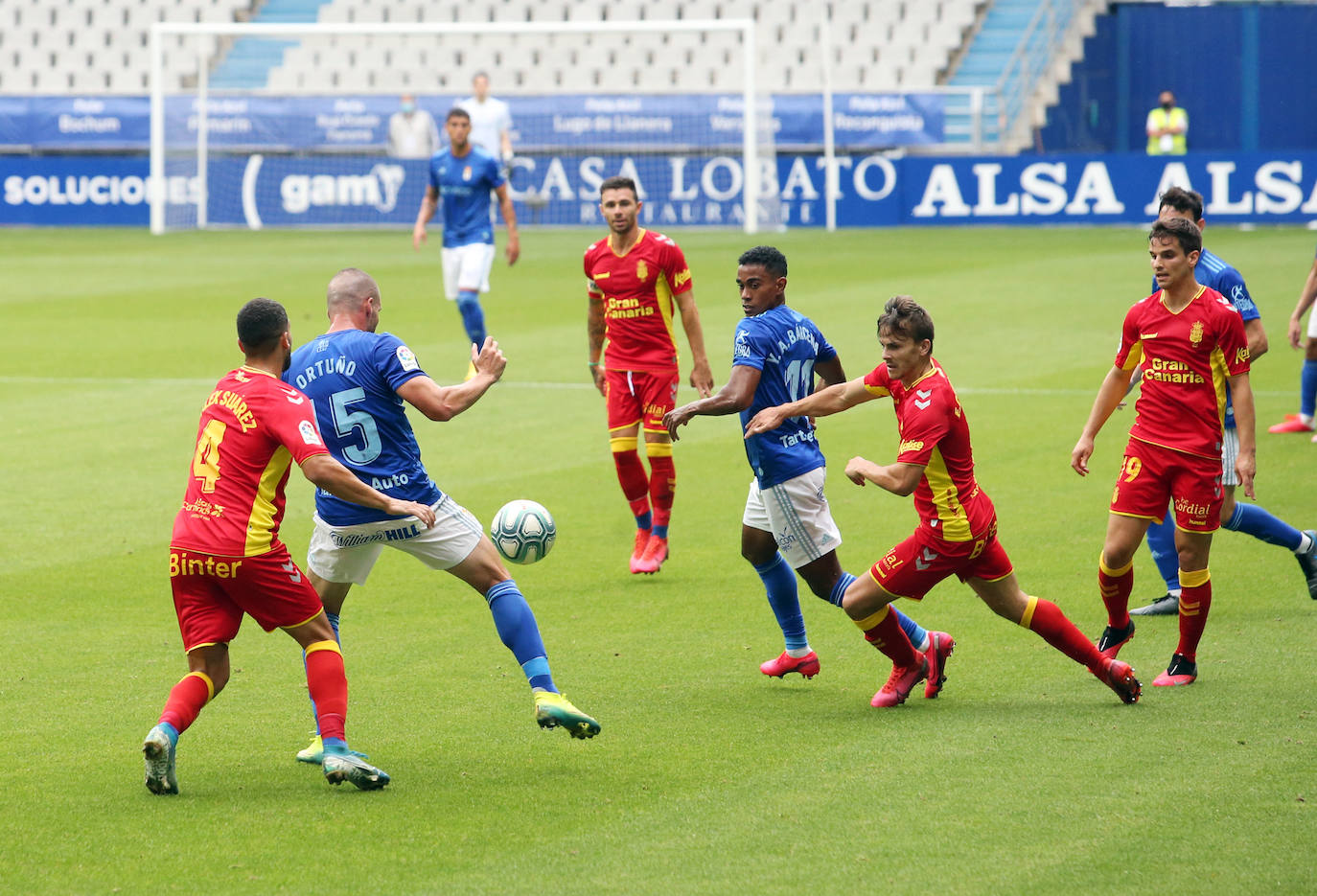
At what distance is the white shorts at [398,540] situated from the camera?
6.20 meters

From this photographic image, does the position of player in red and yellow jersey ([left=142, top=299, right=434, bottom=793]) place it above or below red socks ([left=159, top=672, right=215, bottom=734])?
above

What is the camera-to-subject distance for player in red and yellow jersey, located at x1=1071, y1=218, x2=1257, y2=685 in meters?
6.91

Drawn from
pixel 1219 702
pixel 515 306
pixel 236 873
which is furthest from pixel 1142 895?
pixel 515 306

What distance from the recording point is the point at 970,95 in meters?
33.9

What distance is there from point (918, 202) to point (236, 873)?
28348 mm

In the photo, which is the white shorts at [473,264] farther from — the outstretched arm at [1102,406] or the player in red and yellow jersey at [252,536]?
the player in red and yellow jersey at [252,536]

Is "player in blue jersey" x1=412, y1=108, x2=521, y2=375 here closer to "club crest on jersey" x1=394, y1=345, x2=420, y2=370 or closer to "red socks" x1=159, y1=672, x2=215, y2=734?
"club crest on jersey" x1=394, y1=345, x2=420, y2=370

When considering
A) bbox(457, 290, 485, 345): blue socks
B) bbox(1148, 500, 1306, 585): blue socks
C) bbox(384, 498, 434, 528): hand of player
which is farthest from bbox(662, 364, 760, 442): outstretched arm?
bbox(457, 290, 485, 345): blue socks

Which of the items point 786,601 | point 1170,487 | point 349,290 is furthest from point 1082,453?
point 349,290

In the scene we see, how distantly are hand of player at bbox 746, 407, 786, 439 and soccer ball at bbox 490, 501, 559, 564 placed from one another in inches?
39.3

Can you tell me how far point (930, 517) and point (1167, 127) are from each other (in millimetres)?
30075

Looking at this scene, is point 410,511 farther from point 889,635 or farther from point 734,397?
point 889,635

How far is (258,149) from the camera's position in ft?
111

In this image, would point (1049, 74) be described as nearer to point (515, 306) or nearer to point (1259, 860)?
point (515, 306)
